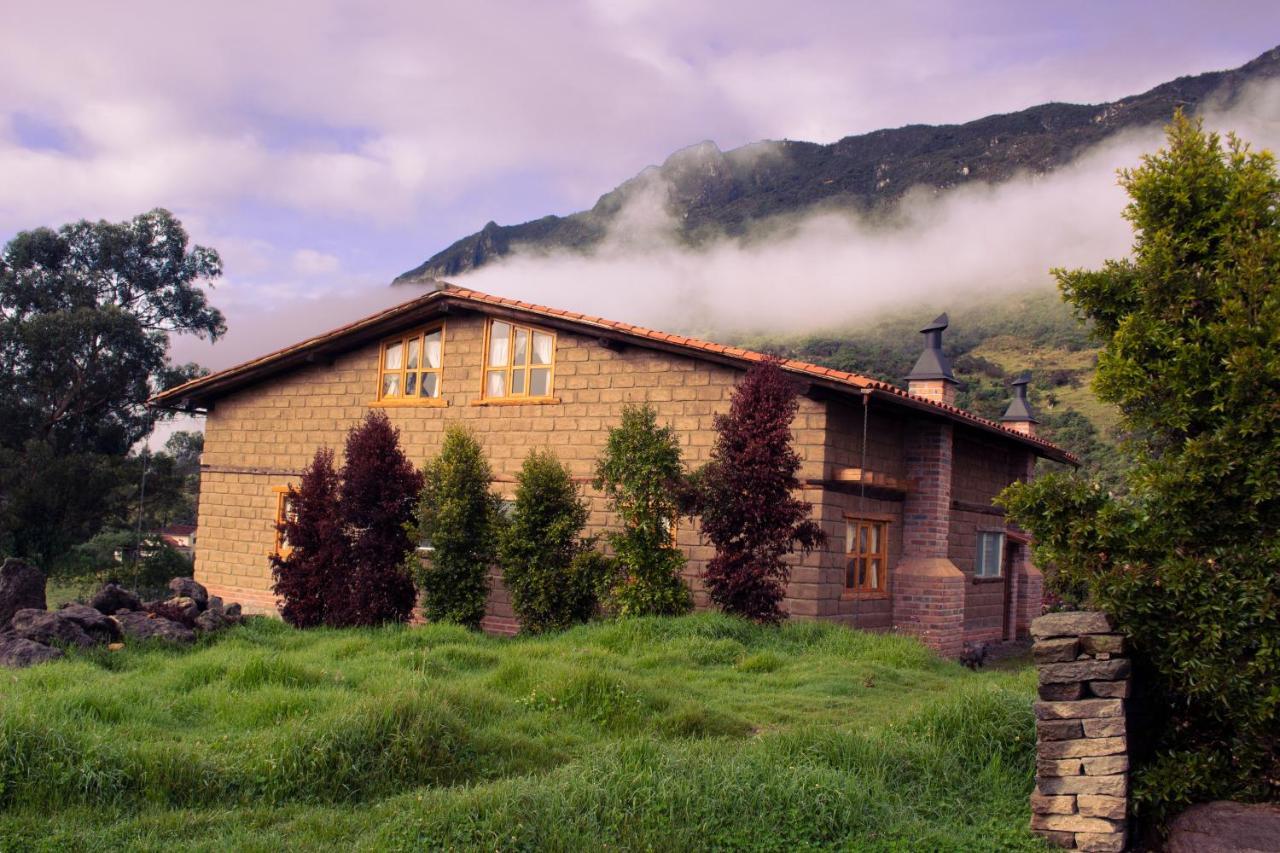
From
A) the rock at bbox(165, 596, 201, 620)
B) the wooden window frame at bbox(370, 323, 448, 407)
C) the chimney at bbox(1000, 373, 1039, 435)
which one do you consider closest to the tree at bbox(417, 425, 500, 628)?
the wooden window frame at bbox(370, 323, 448, 407)

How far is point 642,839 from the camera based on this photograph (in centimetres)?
567

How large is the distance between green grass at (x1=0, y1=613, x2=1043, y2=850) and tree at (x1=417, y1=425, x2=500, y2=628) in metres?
4.63

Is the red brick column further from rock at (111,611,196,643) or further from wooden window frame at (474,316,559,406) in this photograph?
rock at (111,611,196,643)

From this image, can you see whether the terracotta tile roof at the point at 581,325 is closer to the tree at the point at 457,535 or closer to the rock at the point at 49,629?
the tree at the point at 457,535

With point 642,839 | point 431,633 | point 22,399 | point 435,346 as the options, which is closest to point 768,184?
point 22,399

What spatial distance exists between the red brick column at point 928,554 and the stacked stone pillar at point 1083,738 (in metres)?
9.60

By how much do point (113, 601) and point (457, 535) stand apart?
4.39m

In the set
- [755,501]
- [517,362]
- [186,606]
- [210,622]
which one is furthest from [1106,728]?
[517,362]

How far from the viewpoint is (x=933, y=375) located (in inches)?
782

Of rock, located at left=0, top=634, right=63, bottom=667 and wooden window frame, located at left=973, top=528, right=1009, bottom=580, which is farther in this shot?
wooden window frame, located at left=973, top=528, right=1009, bottom=580

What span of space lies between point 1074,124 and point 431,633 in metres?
83.4

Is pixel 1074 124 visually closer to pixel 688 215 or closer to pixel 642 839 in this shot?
pixel 688 215

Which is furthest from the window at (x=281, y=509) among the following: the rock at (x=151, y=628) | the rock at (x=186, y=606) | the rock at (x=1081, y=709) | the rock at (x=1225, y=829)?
the rock at (x=1225, y=829)

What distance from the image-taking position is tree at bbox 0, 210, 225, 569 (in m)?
31.6
